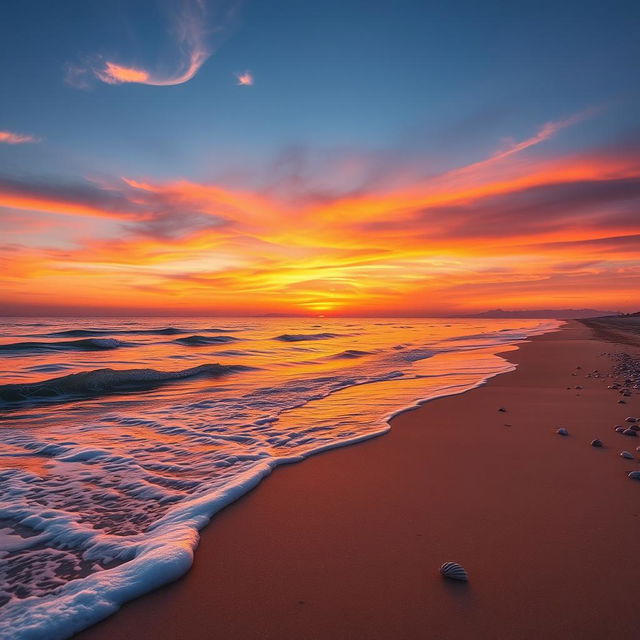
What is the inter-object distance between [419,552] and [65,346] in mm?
23968

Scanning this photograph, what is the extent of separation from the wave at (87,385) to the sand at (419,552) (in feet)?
25.4

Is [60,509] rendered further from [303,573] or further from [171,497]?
[303,573]

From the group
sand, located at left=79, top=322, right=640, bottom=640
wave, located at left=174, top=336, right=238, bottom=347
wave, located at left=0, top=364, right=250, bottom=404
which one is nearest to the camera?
sand, located at left=79, top=322, right=640, bottom=640

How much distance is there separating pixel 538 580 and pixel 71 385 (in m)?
11.0

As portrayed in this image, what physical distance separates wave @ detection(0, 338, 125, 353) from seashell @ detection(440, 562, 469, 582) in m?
22.3

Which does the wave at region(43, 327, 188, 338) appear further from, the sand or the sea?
the sand

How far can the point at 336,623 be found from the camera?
2.02 metres

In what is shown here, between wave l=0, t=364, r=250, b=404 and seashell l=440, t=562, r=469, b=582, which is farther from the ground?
seashell l=440, t=562, r=469, b=582

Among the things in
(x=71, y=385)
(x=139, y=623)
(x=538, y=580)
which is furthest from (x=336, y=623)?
(x=71, y=385)

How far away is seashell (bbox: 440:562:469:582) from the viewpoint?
2307mm

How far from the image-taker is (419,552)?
8.50ft

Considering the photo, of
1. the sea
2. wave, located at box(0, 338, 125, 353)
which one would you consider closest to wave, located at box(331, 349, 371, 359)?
the sea

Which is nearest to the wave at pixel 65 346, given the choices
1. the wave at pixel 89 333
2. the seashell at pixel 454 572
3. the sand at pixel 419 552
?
the wave at pixel 89 333

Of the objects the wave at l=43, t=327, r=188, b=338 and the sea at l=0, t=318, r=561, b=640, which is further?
the wave at l=43, t=327, r=188, b=338
